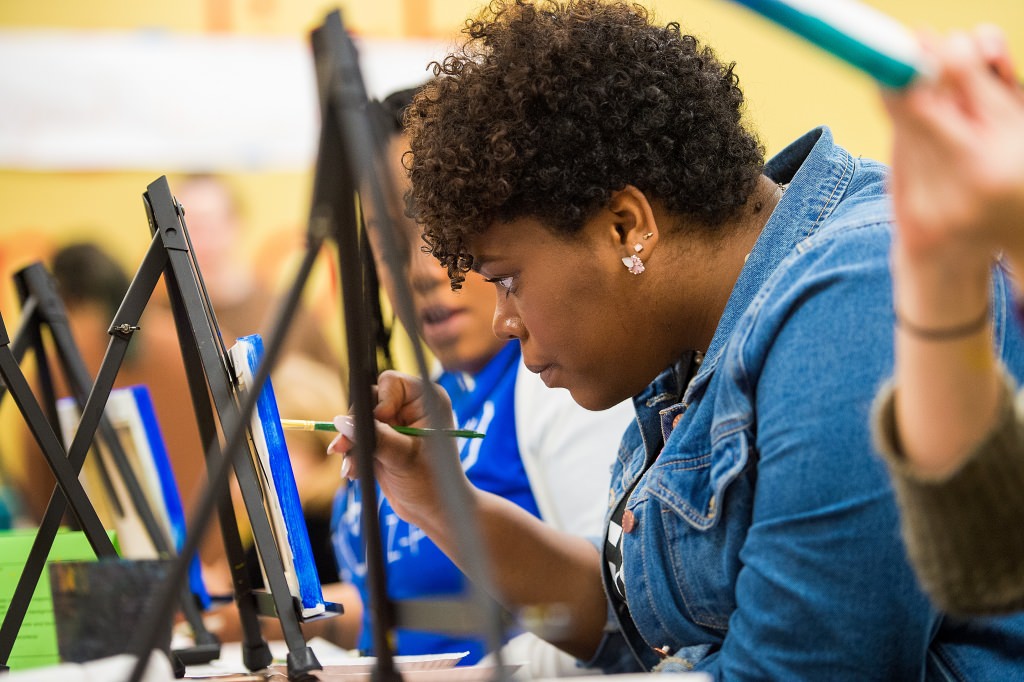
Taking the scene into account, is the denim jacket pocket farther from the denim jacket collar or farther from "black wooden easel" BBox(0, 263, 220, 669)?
"black wooden easel" BBox(0, 263, 220, 669)

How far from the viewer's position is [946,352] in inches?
23.0

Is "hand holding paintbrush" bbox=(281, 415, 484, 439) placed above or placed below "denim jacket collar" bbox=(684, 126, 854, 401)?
below

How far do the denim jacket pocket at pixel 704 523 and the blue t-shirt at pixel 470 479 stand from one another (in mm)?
472

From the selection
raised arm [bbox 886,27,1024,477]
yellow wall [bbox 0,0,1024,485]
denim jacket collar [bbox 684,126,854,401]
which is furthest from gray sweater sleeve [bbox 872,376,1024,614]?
yellow wall [bbox 0,0,1024,485]

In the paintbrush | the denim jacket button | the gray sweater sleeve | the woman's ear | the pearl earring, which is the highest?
the woman's ear

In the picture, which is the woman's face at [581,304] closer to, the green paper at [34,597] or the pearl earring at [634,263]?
the pearl earring at [634,263]

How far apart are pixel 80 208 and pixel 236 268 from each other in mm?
511

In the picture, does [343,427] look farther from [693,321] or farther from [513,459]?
[513,459]

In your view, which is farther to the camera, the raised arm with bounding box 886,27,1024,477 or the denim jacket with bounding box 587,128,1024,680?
the denim jacket with bounding box 587,128,1024,680

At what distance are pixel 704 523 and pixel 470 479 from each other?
2.26ft

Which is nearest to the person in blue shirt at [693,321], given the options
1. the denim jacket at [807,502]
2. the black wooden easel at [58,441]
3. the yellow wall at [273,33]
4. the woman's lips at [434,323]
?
the denim jacket at [807,502]

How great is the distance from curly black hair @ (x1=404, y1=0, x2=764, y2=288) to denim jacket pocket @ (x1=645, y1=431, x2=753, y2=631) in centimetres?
29

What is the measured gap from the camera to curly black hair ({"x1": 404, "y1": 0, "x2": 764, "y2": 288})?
1.06 meters

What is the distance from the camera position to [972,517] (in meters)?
0.63
